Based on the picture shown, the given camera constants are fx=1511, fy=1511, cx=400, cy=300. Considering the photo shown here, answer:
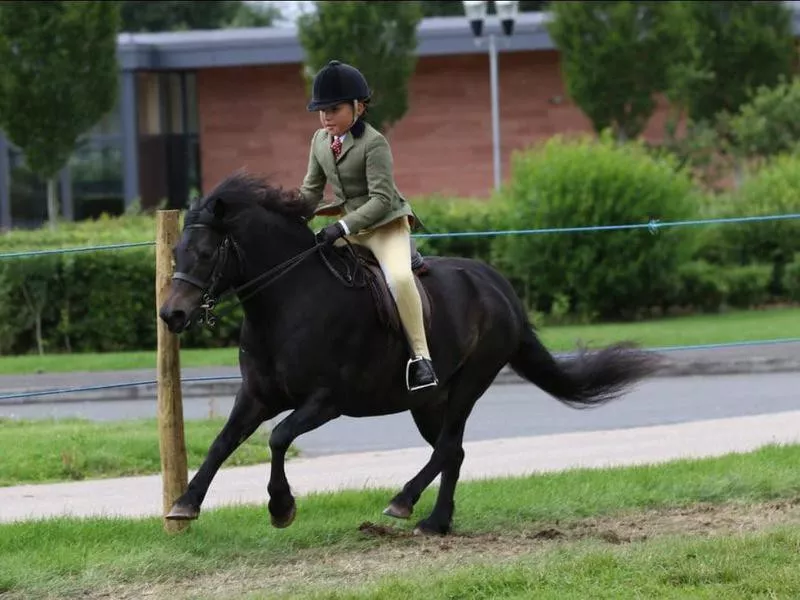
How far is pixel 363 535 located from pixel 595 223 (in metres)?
15.2

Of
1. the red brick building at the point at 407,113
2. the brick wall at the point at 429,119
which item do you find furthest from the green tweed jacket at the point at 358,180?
the brick wall at the point at 429,119

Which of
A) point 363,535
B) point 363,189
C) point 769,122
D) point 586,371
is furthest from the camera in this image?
point 769,122

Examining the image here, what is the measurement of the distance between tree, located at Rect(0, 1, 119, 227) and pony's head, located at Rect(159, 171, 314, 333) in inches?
881

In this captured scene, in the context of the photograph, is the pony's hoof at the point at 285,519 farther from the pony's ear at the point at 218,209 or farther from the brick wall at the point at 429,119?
the brick wall at the point at 429,119

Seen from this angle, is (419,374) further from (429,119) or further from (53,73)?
(429,119)

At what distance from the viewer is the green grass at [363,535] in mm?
7438

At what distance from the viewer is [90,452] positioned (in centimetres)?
1227

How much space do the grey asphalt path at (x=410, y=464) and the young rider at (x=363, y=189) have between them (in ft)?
4.82

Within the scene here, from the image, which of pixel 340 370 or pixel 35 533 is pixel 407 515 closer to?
pixel 340 370

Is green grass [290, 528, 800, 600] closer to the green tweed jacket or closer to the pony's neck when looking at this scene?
the pony's neck

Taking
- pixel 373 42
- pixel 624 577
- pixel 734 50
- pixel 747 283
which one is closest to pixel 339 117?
pixel 624 577

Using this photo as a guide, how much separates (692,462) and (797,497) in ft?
4.20

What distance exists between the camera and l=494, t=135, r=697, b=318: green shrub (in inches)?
926

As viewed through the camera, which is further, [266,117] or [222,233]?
[266,117]
